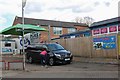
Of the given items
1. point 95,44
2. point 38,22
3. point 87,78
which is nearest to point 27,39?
point 95,44

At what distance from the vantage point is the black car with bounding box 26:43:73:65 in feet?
64.2

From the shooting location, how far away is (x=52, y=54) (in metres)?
19.8

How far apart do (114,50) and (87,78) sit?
9777mm

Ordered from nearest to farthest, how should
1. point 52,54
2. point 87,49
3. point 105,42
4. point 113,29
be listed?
point 52,54 → point 105,42 → point 87,49 → point 113,29

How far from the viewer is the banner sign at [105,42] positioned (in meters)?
21.2

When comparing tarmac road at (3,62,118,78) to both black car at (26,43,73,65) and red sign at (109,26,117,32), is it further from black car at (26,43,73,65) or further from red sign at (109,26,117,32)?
red sign at (109,26,117,32)

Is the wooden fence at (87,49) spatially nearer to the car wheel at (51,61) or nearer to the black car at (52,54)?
the black car at (52,54)

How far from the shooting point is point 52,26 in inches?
2349

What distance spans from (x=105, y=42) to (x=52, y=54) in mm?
5159

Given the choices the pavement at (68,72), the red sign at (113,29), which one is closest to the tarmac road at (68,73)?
the pavement at (68,72)

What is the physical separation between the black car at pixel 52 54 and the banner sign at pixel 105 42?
361cm

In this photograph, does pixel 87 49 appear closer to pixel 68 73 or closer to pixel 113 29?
pixel 113 29

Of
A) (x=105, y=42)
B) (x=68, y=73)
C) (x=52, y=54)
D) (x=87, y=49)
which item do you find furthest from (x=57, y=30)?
(x=68, y=73)

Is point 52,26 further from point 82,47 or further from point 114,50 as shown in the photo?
point 114,50
